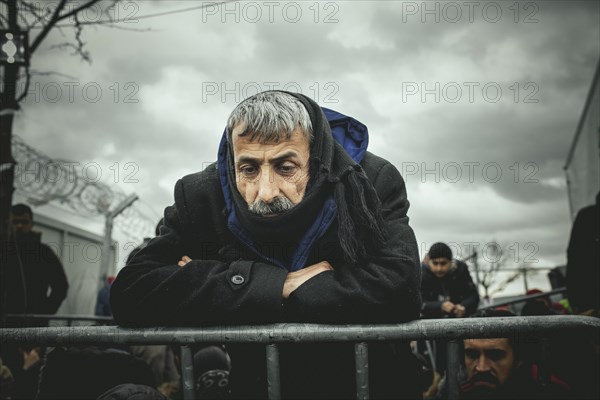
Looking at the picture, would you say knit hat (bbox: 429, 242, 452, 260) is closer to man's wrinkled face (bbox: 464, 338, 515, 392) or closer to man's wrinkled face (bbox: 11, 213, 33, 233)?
man's wrinkled face (bbox: 464, 338, 515, 392)

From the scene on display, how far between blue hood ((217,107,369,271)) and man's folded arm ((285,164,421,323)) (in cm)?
15

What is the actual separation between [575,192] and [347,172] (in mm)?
13218

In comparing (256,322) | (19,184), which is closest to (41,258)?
(19,184)

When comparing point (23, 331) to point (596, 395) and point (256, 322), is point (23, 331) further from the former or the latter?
point (596, 395)

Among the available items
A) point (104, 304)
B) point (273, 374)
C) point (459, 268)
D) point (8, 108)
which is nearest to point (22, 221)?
point (8, 108)

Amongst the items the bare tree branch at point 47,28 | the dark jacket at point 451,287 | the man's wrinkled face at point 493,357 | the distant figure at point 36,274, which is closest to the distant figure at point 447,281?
the dark jacket at point 451,287

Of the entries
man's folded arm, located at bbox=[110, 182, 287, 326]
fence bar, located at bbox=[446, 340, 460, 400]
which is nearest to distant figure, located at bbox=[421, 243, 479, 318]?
fence bar, located at bbox=[446, 340, 460, 400]

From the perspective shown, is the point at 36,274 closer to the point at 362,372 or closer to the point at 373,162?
the point at 373,162

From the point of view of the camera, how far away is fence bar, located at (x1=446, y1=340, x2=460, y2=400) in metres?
1.47

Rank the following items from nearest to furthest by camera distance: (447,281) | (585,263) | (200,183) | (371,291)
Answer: (371,291) → (200,183) → (585,263) → (447,281)

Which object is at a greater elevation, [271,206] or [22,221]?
[22,221]

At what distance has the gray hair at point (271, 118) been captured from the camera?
1917mm

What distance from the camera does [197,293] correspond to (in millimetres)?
1616

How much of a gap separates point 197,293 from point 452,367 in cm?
88
